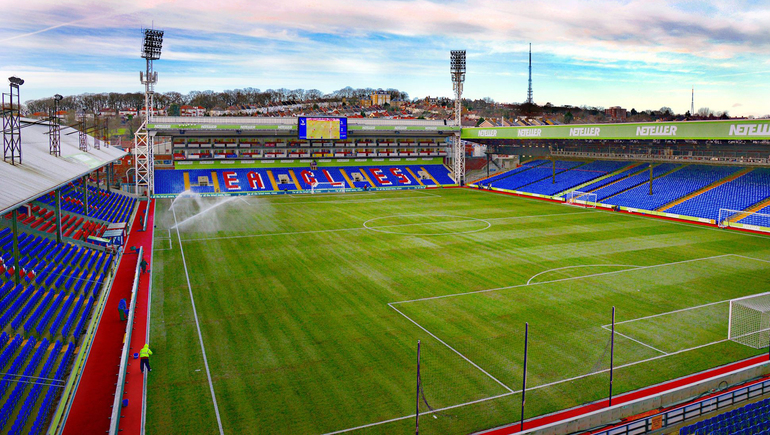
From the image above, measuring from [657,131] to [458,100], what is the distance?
28.8m

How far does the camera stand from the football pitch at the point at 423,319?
12.9 m

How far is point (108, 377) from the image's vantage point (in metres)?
14.1

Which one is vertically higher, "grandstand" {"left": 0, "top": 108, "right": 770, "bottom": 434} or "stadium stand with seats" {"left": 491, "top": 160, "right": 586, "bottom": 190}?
"stadium stand with seats" {"left": 491, "top": 160, "right": 586, "bottom": 190}

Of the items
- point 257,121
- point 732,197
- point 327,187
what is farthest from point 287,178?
point 732,197

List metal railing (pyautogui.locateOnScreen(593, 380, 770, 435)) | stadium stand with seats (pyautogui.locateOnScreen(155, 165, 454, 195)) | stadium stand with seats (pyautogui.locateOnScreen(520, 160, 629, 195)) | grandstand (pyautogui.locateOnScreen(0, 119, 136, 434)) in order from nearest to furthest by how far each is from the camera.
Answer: metal railing (pyautogui.locateOnScreen(593, 380, 770, 435)) < grandstand (pyautogui.locateOnScreen(0, 119, 136, 434)) < stadium stand with seats (pyautogui.locateOnScreen(520, 160, 629, 195)) < stadium stand with seats (pyautogui.locateOnScreen(155, 165, 454, 195))

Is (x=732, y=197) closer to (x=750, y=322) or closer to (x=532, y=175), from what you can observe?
(x=532, y=175)

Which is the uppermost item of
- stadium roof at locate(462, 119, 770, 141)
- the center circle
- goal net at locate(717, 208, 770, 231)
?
stadium roof at locate(462, 119, 770, 141)

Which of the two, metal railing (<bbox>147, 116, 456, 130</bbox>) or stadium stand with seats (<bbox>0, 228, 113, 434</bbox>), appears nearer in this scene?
stadium stand with seats (<bbox>0, 228, 113, 434</bbox>)

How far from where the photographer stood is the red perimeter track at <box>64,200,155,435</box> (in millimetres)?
11812

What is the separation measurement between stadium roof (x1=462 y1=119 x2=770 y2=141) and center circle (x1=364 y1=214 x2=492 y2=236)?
18.7 metres

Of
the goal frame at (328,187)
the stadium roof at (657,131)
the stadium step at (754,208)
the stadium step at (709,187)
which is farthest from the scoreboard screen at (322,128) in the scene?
the stadium step at (754,208)

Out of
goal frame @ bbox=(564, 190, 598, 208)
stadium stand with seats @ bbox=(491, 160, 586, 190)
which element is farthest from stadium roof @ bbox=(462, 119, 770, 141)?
goal frame @ bbox=(564, 190, 598, 208)

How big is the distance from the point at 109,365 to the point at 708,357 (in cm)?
1783

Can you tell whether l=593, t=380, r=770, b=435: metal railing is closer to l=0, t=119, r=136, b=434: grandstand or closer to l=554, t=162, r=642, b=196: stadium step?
l=0, t=119, r=136, b=434: grandstand
